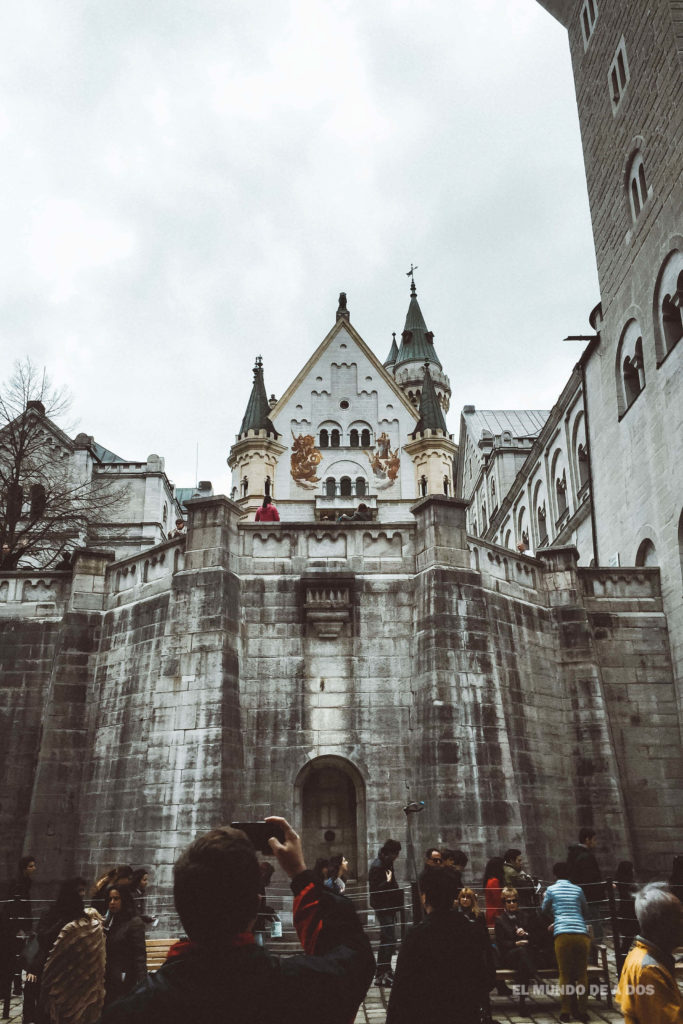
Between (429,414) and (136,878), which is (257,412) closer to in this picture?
(429,414)

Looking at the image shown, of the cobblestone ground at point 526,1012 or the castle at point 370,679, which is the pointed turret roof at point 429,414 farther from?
the cobblestone ground at point 526,1012

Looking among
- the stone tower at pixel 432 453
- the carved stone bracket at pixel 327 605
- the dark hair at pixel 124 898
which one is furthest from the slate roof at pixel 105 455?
the dark hair at pixel 124 898

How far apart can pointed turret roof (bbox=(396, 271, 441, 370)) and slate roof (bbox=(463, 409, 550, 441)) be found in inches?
364

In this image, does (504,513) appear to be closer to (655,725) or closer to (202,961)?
(655,725)

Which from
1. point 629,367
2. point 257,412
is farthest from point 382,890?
point 257,412

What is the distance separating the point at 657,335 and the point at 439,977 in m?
22.9

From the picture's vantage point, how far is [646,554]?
24.8m

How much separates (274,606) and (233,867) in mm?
15348

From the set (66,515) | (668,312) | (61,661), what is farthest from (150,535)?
(668,312)

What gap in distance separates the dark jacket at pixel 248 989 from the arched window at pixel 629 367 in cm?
2510

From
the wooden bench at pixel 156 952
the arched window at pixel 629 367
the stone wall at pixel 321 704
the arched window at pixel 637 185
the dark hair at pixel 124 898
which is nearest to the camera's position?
the dark hair at pixel 124 898

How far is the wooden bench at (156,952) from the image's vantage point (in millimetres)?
12427

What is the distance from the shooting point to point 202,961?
2822mm

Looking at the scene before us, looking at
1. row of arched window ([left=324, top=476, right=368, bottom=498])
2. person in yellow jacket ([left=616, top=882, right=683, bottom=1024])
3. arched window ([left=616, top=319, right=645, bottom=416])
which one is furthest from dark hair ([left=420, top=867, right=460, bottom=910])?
row of arched window ([left=324, top=476, right=368, bottom=498])
